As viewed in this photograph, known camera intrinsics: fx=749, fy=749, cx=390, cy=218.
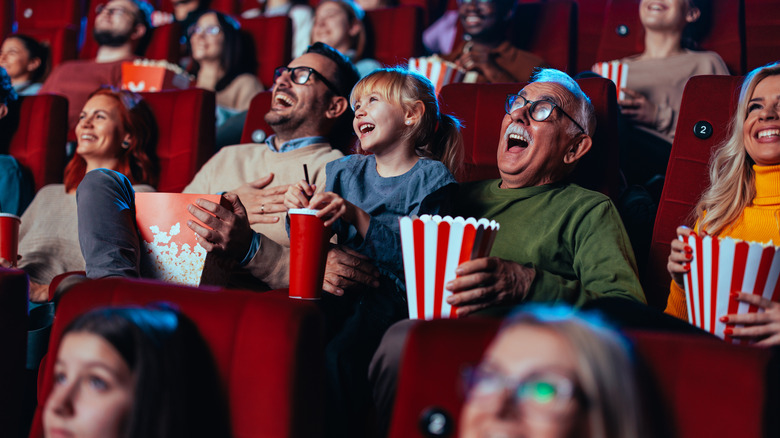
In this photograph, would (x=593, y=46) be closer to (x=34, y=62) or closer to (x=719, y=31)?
(x=719, y=31)

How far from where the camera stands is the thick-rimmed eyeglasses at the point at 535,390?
65cm

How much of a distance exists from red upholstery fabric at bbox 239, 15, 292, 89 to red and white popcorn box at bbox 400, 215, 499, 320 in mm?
2017

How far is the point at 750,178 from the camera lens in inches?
53.3

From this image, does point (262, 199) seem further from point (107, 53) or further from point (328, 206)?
point (107, 53)

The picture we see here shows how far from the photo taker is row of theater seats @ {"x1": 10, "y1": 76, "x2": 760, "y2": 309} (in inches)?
57.7

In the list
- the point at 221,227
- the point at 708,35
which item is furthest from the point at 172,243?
the point at 708,35

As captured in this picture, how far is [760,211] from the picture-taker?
1322 millimetres

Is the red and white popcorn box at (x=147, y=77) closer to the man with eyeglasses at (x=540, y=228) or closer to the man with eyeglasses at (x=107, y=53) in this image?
the man with eyeglasses at (x=107, y=53)

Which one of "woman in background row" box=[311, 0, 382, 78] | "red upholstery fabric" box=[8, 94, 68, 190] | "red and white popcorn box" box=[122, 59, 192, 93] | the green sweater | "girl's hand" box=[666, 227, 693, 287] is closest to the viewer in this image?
"girl's hand" box=[666, 227, 693, 287]

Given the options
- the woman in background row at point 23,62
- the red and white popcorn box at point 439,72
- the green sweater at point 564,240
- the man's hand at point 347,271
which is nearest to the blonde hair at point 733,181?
the green sweater at point 564,240

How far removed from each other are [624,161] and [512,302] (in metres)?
1.00

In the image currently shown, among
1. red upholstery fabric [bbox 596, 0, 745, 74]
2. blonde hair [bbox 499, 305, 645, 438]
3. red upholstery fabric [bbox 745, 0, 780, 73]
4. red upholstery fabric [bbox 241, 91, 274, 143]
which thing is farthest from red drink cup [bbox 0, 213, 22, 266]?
red upholstery fabric [bbox 745, 0, 780, 73]

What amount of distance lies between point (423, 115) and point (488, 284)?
55 centimetres

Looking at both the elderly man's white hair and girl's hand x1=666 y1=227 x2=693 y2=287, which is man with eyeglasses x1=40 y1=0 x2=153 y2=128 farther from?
girl's hand x1=666 y1=227 x2=693 y2=287
